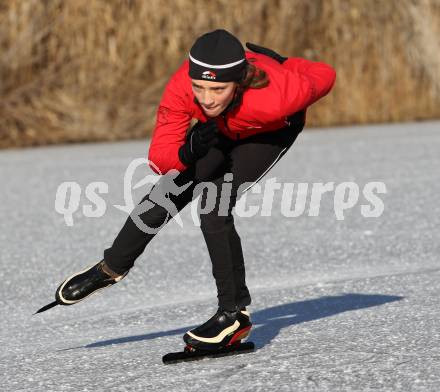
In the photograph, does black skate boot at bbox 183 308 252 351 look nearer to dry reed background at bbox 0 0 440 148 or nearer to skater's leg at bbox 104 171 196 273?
skater's leg at bbox 104 171 196 273

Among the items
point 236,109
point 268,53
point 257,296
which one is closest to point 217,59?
point 236,109

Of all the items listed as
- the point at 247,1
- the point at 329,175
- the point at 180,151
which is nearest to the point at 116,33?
the point at 247,1

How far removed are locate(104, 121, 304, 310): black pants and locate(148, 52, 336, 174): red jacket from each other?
0.15 metres

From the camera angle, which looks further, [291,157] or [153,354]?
[291,157]

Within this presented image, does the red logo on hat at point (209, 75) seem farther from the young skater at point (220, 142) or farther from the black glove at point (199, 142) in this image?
the black glove at point (199, 142)

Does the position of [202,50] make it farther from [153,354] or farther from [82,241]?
[82,241]

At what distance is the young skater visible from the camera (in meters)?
4.90

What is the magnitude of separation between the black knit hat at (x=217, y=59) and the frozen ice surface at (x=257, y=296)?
1.18 metres

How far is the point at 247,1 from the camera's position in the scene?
1488 cm

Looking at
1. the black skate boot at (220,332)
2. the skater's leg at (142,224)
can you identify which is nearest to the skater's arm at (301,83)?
the skater's leg at (142,224)

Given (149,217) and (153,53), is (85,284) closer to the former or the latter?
(149,217)

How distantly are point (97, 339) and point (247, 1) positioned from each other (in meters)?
9.55

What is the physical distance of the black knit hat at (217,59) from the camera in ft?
15.9

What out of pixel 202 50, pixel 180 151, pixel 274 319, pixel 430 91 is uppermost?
pixel 202 50
